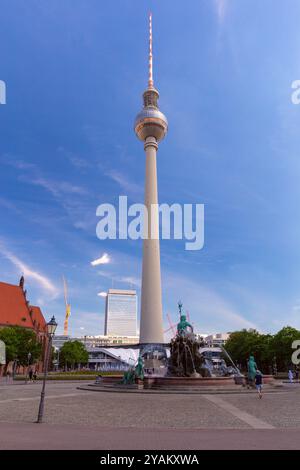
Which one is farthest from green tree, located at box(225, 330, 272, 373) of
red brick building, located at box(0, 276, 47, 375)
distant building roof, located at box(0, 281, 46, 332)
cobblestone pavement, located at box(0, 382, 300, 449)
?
cobblestone pavement, located at box(0, 382, 300, 449)

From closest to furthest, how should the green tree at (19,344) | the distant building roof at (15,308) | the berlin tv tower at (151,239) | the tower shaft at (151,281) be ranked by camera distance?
the green tree at (19,344) → the tower shaft at (151,281) → the berlin tv tower at (151,239) → the distant building roof at (15,308)

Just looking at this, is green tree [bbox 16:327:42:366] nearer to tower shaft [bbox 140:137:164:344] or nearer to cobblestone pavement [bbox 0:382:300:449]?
tower shaft [bbox 140:137:164:344]

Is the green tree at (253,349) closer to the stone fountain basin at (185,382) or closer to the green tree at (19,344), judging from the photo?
the green tree at (19,344)

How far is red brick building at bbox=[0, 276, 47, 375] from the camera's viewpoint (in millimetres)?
112975

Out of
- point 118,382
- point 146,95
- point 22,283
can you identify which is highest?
point 146,95

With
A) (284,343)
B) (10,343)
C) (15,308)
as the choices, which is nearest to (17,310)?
(15,308)

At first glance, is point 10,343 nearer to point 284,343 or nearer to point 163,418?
point 284,343

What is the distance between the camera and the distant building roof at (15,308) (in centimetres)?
11282

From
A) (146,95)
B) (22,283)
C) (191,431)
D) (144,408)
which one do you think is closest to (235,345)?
(22,283)

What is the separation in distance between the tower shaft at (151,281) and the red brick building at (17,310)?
30565 millimetres

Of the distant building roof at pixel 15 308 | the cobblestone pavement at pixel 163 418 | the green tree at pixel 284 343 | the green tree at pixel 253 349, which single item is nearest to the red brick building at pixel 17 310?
the distant building roof at pixel 15 308

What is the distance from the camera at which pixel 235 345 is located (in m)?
110
